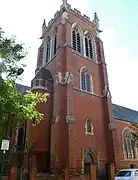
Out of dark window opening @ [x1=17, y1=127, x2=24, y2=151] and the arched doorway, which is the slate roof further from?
the arched doorway

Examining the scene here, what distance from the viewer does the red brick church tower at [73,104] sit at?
1684cm

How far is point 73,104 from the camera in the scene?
1869cm

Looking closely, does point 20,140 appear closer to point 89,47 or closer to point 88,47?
point 88,47

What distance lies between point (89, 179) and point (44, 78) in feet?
37.5

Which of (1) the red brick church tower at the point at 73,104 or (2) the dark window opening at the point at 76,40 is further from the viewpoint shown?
(2) the dark window opening at the point at 76,40

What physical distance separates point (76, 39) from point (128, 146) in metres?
16.1

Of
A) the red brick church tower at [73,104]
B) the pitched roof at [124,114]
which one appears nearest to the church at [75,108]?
the red brick church tower at [73,104]

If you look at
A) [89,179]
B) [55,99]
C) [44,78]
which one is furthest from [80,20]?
[89,179]

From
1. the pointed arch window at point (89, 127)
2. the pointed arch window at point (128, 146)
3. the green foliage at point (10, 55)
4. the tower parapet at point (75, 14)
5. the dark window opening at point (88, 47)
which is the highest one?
the tower parapet at point (75, 14)

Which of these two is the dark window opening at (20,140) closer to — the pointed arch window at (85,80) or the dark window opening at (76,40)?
the pointed arch window at (85,80)

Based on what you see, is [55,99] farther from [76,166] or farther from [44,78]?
A: [76,166]

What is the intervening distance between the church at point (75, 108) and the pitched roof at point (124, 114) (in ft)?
5.29

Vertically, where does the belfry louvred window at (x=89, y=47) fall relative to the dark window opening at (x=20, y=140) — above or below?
above

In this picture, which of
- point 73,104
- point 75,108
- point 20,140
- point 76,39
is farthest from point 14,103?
point 76,39
